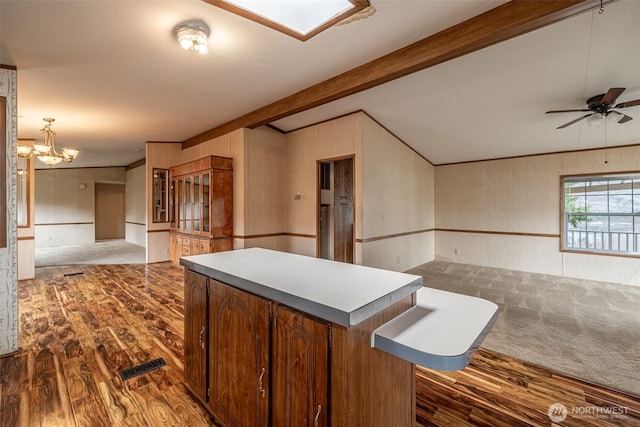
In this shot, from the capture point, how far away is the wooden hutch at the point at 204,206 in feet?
16.8

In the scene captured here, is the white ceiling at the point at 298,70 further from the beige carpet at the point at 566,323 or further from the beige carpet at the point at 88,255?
the beige carpet at the point at 88,255

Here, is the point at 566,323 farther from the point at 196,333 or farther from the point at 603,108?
the point at 196,333

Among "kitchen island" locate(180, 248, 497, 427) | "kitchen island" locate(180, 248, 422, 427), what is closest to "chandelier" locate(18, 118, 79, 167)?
"kitchen island" locate(180, 248, 422, 427)

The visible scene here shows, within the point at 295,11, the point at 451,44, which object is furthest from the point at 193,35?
the point at 451,44

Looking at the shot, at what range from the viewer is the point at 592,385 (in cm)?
214

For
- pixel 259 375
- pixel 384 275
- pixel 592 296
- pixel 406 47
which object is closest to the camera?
→ pixel 259 375

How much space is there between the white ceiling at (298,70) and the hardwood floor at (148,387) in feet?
9.09

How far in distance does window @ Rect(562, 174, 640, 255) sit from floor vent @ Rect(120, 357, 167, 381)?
23.1 feet

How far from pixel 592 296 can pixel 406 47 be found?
4618mm

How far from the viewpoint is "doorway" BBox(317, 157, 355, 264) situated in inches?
236

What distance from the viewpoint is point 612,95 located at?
313 cm

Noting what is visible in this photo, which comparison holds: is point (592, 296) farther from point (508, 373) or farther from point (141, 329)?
point (141, 329)

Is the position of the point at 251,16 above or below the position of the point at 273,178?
above

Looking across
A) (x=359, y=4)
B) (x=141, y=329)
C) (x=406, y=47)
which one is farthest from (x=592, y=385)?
(x=141, y=329)
